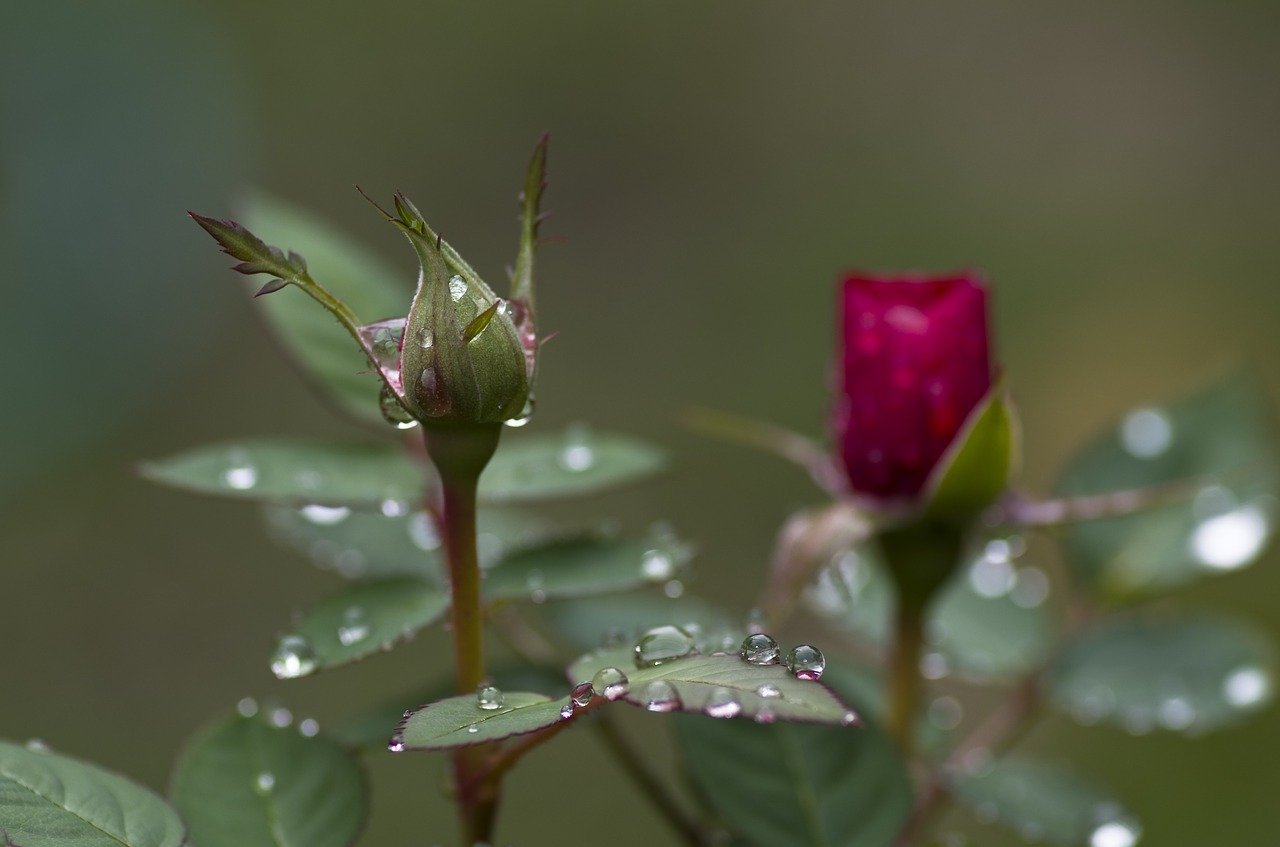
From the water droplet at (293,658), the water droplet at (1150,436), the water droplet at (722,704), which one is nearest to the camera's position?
the water droplet at (722,704)

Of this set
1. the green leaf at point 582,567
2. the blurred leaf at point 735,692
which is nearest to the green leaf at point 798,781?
the green leaf at point 582,567

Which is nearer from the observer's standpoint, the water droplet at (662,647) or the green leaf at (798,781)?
the water droplet at (662,647)

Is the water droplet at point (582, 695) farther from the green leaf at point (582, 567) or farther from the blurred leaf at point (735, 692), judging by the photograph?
the green leaf at point (582, 567)

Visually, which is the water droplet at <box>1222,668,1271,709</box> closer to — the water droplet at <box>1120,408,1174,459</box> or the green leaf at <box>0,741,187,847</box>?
the water droplet at <box>1120,408,1174,459</box>

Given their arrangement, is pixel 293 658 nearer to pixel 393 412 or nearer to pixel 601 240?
pixel 393 412

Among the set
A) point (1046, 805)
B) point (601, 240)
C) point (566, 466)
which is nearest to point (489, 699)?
point (566, 466)
